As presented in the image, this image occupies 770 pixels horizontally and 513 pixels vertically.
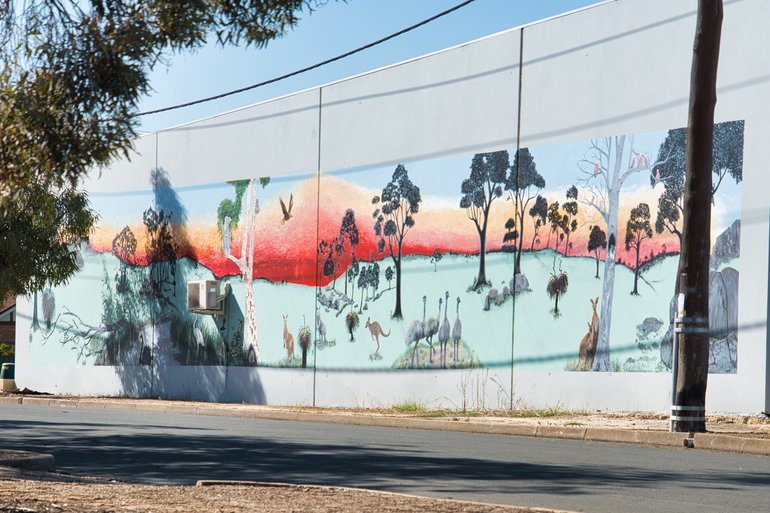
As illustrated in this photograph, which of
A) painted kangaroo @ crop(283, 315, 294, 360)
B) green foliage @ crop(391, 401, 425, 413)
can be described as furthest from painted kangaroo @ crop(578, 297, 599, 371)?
painted kangaroo @ crop(283, 315, 294, 360)

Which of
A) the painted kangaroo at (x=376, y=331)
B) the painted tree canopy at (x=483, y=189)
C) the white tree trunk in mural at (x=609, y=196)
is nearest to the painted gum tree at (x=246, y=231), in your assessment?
the painted kangaroo at (x=376, y=331)

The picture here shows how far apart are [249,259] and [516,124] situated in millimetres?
8586

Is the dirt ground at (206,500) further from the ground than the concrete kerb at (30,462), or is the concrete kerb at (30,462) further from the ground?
the dirt ground at (206,500)

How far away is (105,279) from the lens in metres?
32.8

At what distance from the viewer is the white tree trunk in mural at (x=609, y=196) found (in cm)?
1989

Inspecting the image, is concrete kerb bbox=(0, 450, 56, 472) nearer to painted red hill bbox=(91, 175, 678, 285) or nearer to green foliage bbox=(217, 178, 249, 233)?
painted red hill bbox=(91, 175, 678, 285)

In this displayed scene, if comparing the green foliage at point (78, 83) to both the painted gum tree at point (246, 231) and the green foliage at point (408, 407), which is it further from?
the painted gum tree at point (246, 231)

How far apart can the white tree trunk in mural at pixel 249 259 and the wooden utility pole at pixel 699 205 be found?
12.9 meters

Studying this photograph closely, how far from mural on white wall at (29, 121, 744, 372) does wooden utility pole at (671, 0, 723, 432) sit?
193 cm

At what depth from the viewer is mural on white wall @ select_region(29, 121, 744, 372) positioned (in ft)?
63.7

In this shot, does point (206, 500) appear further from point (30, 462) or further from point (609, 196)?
point (609, 196)

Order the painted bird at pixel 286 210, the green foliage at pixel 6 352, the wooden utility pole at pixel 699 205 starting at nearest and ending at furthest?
the wooden utility pole at pixel 699 205, the painted bird at pixel 286 210, the green foliage at pixel 6 352

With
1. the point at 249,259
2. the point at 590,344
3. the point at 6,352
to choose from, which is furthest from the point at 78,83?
the point at 6,352

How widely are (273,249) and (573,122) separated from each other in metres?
8.97
